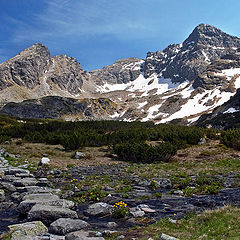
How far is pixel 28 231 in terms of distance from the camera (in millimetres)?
6254

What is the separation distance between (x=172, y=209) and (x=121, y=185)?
5.11 metres

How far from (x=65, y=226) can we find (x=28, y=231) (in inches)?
42.1

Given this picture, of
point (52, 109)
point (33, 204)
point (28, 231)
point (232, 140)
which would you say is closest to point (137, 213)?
point (28, 231)

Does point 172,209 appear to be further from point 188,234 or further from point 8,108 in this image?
point 8,108

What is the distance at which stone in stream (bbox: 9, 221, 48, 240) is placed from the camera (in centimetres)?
577

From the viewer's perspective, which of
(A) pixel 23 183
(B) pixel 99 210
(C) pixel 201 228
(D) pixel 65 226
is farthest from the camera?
(A) pixel 23 183

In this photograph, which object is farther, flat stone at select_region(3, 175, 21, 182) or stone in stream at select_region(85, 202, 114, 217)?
flat stone at select_region(3, 175, 21, 182)

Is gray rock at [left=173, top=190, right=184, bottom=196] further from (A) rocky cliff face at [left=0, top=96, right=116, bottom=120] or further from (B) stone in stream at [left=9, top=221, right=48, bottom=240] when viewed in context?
(A) rocky cliff face at [left=0, top=96, right=116, bottom=120]

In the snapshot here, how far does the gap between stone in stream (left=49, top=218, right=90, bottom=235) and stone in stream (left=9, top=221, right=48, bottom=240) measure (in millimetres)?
261

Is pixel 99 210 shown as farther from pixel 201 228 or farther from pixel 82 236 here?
pixel 201 228

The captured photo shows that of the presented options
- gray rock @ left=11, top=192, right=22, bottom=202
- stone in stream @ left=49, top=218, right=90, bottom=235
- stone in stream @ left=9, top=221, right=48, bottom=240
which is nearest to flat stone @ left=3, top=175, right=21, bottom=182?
gray rock @ left=11, top=192, right=22, bottom=202

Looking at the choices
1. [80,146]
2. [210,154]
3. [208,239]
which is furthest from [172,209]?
[80,146]

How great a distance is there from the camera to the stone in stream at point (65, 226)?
21.5ft

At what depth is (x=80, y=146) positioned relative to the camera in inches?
1224
